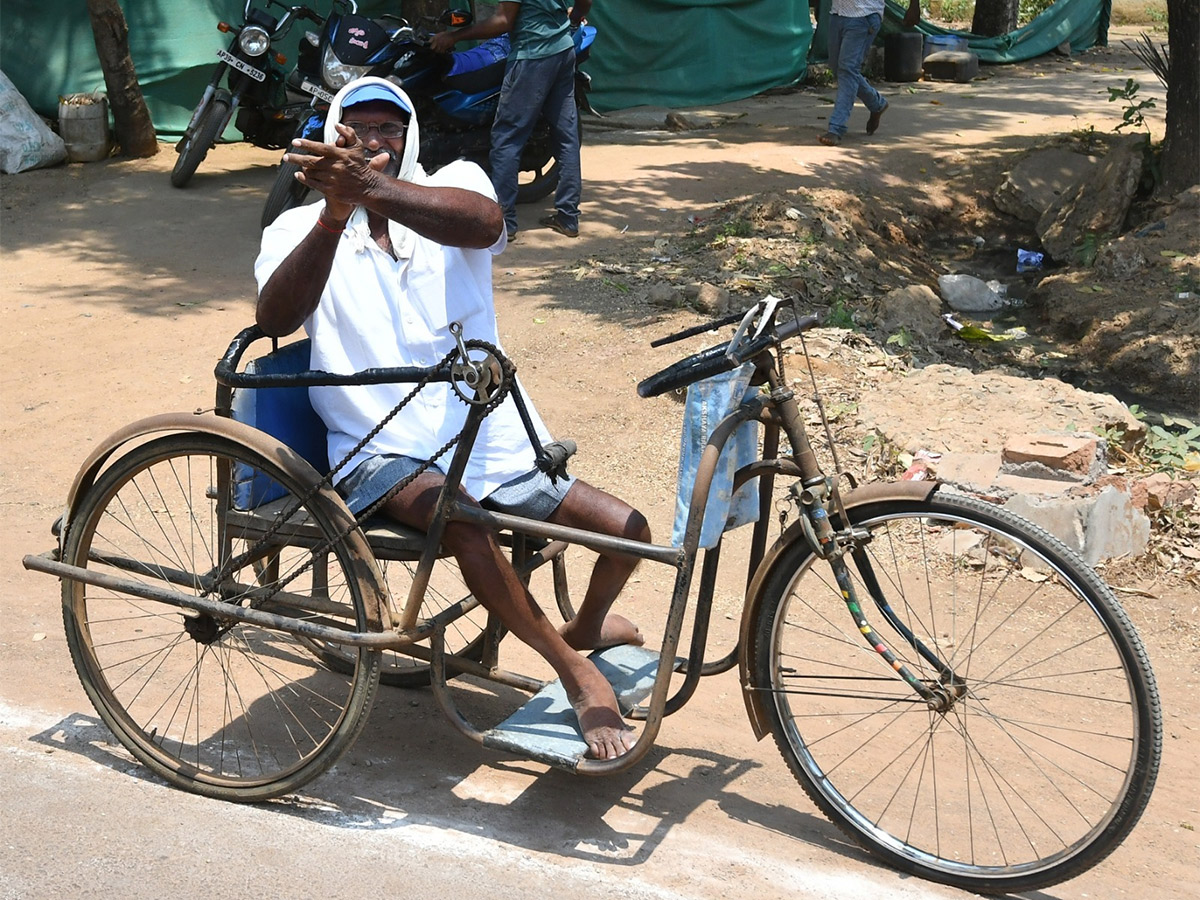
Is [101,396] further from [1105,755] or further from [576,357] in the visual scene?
[1105,755]

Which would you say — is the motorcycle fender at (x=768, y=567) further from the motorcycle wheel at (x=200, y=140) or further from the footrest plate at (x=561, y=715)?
the motorcycle wheel at (x=200, y=140)

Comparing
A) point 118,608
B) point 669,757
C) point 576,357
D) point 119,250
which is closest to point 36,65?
point 119,250

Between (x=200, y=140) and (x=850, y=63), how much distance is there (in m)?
5.06

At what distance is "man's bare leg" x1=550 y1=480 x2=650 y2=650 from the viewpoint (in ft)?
9.83

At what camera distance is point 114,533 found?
4645mm

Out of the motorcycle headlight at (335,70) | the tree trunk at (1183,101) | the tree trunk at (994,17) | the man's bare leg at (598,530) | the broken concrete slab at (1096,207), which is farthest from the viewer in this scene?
the tree trunk at (994,17)

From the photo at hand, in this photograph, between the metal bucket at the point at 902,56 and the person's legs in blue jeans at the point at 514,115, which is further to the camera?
the metal bucket at the point at 902,56

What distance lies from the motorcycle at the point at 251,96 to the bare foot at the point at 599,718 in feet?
19.4

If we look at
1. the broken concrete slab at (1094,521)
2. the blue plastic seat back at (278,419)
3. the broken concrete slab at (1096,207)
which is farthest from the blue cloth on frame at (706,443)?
the broken concrete slab at (1096,207)

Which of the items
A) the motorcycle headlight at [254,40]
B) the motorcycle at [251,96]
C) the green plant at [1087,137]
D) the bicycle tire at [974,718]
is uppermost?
the motorcycle headlight at [254,40]

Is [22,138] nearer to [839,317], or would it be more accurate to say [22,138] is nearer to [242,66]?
[242,66]

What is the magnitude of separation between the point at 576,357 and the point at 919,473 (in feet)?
6.56

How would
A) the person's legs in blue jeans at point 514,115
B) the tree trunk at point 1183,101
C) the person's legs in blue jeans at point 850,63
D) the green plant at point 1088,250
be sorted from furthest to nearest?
the person's legs in blue jeans at point 850,63, the tree trunk at point 1183,101, the green plant at point 1088,250, the person's legs in blue jeans at point 514,115

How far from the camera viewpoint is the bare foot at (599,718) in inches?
114
